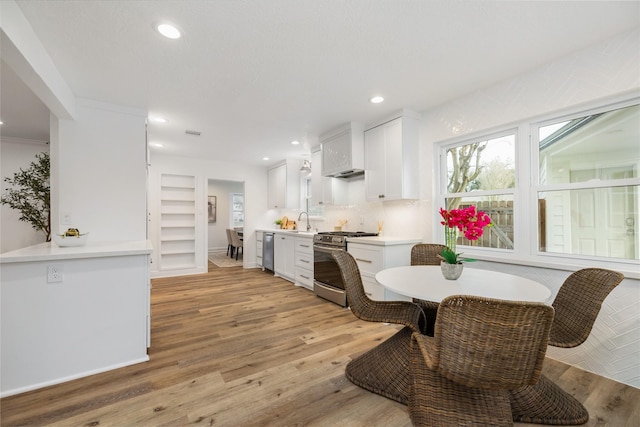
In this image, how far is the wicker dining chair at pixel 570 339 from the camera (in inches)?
60.4

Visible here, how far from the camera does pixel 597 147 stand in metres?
2.16

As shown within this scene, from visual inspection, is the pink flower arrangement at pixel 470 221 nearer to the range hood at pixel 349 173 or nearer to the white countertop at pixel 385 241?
the white countertop at pixel 385 241

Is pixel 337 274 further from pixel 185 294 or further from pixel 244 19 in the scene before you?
pixel 244 19

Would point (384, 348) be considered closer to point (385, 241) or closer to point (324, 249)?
point (385, 241)

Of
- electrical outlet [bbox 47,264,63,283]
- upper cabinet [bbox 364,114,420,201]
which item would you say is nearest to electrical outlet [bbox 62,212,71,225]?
electrical outlet [bbox 47,264,63,283]

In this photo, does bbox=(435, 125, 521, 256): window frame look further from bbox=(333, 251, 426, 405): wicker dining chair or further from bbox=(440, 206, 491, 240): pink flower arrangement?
bbox=(333, 251, 426, 405): wicker dining chair

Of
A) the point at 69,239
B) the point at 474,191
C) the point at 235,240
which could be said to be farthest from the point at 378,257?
the point at 235,240

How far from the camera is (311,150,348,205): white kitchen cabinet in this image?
14.6 feet

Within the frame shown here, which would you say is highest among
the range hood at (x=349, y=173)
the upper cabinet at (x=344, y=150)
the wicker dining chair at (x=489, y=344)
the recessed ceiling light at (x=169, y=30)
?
the recessed ceiling light at (x=169, y=30)

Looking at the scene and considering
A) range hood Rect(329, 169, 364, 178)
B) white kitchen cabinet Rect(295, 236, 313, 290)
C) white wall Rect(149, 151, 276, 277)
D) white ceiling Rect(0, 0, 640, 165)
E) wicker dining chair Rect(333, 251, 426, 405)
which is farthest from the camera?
white wall Rect(149, 151, 276, 277)

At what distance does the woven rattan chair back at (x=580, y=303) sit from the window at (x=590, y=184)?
0.70 m

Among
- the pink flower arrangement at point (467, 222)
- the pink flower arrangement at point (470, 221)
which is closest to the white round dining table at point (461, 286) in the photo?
the pink flower arrangement at point (467, 222)

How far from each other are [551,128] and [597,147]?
14.4 inches

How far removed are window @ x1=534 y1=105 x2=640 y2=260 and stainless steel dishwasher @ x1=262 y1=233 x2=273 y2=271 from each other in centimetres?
433
